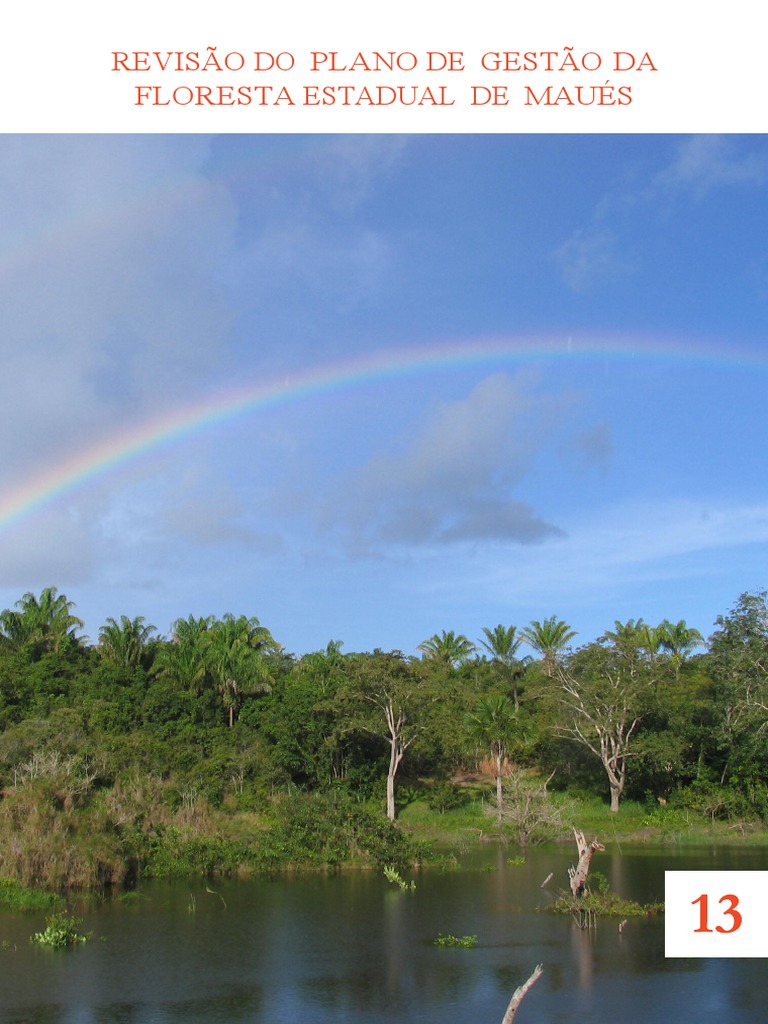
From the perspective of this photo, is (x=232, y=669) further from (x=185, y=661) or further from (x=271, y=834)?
(x=271, y=834)

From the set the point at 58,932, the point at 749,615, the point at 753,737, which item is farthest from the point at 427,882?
the point at 749,615

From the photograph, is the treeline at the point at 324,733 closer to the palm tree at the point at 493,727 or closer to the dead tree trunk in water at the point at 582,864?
the palm tree at the point at 493,727

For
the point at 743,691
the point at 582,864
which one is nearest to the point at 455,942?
the point at 582,864

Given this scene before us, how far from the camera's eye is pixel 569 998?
741 inches

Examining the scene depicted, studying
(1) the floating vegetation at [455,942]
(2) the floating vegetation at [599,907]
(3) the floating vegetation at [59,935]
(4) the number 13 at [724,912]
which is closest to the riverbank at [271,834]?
(3) the floating vegetation at [59,935]

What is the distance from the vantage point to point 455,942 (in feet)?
78.3

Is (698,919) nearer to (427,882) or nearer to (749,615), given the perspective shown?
(427,882)

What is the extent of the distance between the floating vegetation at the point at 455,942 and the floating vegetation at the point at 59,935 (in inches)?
361

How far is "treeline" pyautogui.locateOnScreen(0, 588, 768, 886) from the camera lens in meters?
40.0

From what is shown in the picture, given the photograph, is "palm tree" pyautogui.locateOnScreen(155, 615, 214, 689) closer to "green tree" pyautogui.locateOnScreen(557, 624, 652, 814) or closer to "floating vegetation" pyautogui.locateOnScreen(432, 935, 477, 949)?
"green tree" pyautogui.locateOnScreen(557, 624, 652, 814)

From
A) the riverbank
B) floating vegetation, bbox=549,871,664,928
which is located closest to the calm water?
floating vegetation, bbox=549,871,664,928

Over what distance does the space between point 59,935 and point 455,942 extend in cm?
1010

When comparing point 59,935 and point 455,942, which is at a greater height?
point 59,935

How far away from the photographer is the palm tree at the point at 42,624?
63.9 meters
